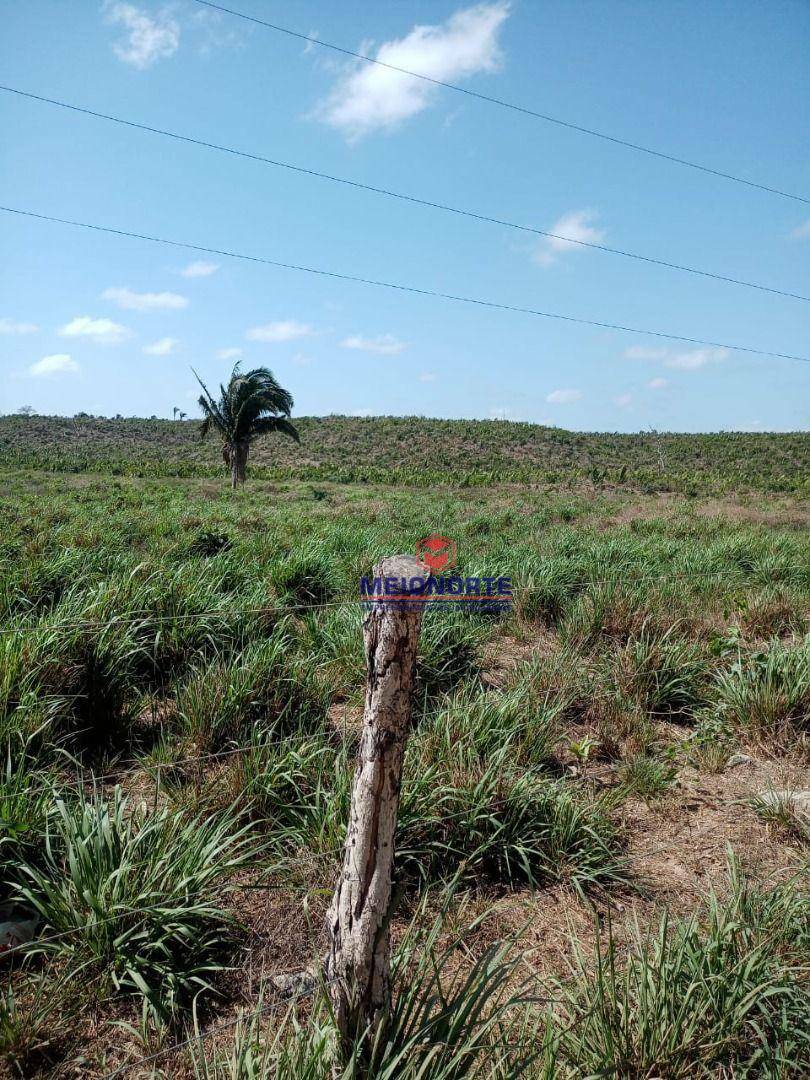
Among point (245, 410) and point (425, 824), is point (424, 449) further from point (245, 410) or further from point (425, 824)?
point (425, 824)

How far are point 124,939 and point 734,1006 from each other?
6.04ft

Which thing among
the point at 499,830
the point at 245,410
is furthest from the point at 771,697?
the point at 245,410

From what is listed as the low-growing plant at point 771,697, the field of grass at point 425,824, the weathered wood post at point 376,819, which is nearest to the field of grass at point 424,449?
the field of grass at point 425,824

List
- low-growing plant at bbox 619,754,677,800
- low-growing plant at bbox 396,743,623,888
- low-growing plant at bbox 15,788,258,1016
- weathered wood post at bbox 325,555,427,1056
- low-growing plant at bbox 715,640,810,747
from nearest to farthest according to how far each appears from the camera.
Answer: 1. weathered wood post at bbox 325,555,427,1056
2. low-growing plant at bbox 15,788,258,1016
3. low-growing plant at bbox 396,743,623,888
4. low-growing plant at bbox 619,754,677,800
5. low-growing plant at bbox 715,640,810,747

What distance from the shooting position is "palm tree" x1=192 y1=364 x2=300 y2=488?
28462 millimetres

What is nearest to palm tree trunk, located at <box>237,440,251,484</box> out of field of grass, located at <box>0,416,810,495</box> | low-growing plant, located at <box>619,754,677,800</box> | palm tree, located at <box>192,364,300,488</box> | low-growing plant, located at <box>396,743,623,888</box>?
palm tree, located at <box>192,364,300,488</box>

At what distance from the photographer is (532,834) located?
9.02 feet

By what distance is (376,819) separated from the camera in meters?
1.62

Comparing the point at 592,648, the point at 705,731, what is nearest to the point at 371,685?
the point at 705,731

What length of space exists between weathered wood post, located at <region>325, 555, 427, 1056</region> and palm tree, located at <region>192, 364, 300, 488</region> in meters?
27.6

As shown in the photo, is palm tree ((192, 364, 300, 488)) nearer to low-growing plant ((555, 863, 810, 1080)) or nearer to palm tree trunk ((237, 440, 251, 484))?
palm tree trunk ((237, 440, 251, 484))

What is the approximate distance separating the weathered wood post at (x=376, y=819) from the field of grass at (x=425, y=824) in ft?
0.28

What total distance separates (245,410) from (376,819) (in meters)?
28.8

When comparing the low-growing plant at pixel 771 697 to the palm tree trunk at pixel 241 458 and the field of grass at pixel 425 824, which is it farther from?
the palm tree trunk at pixel 241 458
